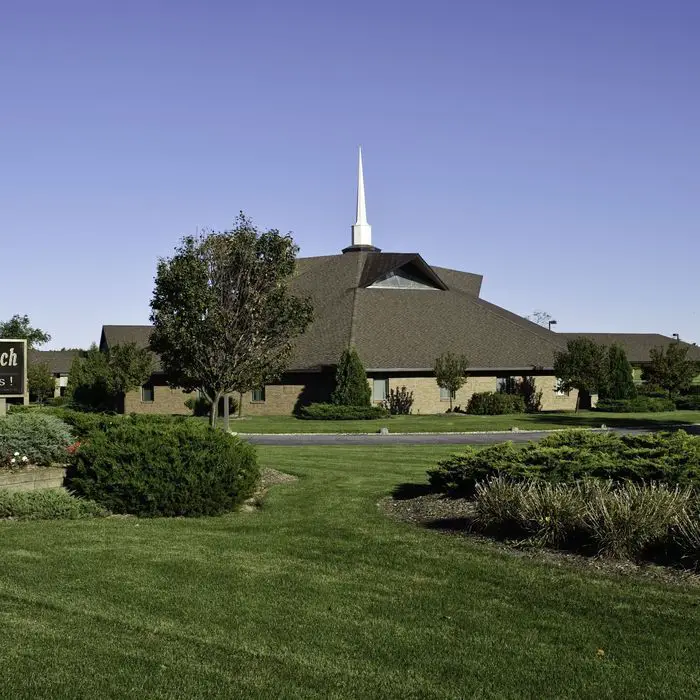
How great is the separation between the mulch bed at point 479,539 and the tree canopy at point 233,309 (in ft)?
37.0

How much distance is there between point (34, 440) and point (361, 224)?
5103cm

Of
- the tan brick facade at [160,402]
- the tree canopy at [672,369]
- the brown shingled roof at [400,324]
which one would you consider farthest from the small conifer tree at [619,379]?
the tan brick facade at [160,402]

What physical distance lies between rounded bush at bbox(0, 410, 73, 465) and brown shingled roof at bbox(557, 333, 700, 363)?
69.9m

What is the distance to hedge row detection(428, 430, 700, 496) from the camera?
41.0 feet

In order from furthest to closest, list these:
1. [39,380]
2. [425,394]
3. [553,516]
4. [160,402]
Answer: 1. [39,380]
2. [160,402]
3. [425,394]
4. [553,516]

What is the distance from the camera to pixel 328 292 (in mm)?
57438

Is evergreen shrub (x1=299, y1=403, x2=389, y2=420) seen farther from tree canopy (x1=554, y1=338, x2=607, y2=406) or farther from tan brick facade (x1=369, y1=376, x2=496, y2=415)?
tree canopy (x1=554, y1=338, x2=607, y2=406)

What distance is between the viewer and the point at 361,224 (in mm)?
65250

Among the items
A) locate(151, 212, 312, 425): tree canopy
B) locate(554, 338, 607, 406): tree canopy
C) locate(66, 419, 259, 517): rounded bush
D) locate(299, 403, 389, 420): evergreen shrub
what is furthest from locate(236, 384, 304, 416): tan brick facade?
locate(66, 419, 259, 517): rounded bush

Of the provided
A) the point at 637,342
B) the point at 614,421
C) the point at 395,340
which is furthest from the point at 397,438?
the point at 637,342

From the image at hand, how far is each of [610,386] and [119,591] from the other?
160 ft

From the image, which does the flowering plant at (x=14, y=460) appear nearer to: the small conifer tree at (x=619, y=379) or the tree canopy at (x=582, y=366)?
the tree canopy at (x=582, y=366)

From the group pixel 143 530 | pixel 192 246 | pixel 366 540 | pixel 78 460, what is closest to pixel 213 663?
pixel 366 540

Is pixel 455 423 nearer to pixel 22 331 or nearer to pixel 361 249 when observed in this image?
pixel 361 249
